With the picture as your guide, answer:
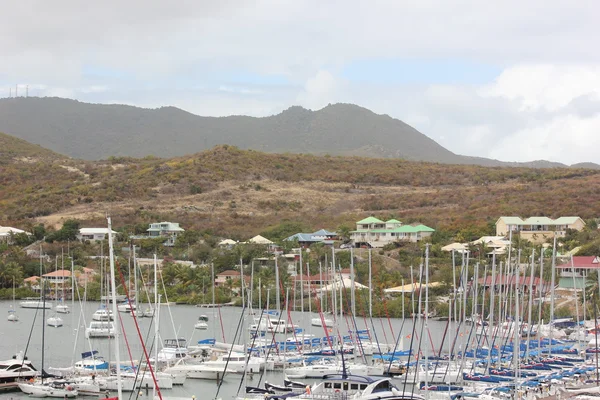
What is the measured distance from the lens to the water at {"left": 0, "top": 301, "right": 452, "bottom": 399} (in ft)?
156

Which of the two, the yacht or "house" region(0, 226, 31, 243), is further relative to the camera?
"house" region(0, 226, 31, 243)

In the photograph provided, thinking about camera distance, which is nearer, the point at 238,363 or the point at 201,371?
the point at 201,371

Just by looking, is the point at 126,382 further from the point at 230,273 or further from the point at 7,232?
the point at 7,232

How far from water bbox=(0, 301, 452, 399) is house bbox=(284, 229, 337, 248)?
28414 millimetres

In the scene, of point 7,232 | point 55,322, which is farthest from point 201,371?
point 7,232

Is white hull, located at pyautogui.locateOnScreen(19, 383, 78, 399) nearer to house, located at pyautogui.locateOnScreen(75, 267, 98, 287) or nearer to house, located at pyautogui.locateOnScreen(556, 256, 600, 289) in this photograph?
house, located at pyautogui.locateOnScreen(75, 267, 98, 287)

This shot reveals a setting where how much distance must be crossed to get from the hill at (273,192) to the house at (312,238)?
8356mm

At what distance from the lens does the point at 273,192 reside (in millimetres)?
161250

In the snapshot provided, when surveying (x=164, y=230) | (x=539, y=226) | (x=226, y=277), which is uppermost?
(x=539, y=226)

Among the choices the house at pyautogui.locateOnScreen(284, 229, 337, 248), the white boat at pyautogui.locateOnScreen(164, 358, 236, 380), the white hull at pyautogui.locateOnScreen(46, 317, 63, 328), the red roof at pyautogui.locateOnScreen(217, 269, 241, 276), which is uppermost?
the house at pyautogui.locateOnScreen(284, 229, 337, 248)

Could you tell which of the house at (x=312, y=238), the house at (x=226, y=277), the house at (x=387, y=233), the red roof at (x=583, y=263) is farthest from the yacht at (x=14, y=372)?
the house at (x=387, y=233)

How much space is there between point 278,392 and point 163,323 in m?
31.0

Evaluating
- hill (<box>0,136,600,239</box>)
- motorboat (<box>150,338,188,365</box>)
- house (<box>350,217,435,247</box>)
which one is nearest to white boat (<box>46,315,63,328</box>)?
motorboat (<box>150,338,188,365</box>)

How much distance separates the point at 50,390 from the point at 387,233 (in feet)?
244
